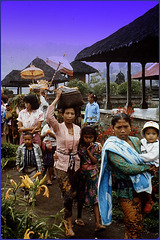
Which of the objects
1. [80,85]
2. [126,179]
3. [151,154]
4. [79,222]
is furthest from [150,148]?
[80,85]

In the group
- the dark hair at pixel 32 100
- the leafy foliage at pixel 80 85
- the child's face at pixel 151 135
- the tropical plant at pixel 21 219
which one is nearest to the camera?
the tropical plant at pixel 21 219

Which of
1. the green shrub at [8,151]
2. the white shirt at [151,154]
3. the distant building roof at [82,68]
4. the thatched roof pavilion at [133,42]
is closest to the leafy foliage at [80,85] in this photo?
the distant building roof at [82,68]

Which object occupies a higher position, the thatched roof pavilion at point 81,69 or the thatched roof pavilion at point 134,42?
the thatched roof pavilion at point 81,69

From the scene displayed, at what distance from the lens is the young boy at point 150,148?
2.70 m

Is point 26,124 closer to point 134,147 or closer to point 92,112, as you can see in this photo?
point 134,147

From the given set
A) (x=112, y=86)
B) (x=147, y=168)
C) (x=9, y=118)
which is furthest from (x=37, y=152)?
(x=112, y=86)

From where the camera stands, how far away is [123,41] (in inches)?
372

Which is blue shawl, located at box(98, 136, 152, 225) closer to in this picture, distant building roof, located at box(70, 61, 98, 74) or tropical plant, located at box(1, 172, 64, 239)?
tropical plant, located at box(1, 172, 64, 239)

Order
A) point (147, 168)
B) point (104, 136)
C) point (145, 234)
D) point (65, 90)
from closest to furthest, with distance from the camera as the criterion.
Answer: point (147, 168)
point (65, 90)
point (145, 234)
point (104, 136)

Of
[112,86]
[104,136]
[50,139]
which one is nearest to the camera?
[50,139]

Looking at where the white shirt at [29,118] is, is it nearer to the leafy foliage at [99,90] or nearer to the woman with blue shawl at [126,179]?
the woman with blue shawl at [126,179]

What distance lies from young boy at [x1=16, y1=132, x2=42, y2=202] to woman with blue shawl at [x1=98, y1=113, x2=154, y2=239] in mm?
2040

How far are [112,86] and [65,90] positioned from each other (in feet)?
86.5

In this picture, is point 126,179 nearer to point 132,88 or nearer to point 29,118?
point 29,118
